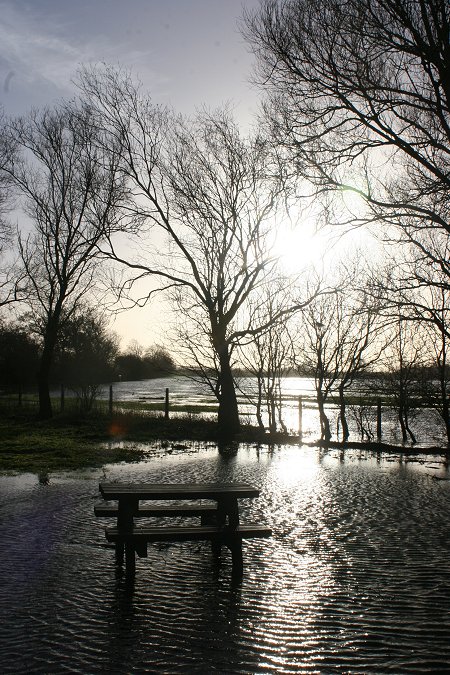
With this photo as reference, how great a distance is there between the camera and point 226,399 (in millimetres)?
21891

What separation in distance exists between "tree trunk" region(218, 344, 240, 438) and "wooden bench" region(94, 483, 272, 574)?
1508cm

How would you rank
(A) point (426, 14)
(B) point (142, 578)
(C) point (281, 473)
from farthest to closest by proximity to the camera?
(C) point (281, 473), (A) point (426, 14), (B) point (142, 578)

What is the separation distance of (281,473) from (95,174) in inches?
713

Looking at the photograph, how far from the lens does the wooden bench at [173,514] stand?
598cm

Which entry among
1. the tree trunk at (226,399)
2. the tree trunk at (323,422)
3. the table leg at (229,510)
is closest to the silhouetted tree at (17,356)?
the tree trunk at (226,399)

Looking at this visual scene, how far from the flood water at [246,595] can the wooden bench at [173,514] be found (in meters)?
0.30

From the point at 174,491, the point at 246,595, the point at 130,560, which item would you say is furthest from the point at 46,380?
the point at 246,595

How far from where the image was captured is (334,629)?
479cm

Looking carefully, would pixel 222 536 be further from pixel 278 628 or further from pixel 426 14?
pixel 426 14

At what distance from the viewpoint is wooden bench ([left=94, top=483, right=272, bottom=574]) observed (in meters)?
5.98

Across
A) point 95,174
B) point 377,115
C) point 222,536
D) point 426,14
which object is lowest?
point 222,536

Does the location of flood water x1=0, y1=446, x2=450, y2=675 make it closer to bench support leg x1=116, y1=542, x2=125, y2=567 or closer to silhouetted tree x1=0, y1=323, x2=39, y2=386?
bench support leg x1=116, y1=542, x2=125, y2=567

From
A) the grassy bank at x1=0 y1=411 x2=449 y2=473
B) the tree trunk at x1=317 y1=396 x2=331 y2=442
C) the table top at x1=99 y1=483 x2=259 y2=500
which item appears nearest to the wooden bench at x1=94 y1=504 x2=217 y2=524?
the table top at x1=99 y1=483 x2=259 y2=500

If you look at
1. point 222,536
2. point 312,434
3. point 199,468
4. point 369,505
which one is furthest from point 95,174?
point 222,536
